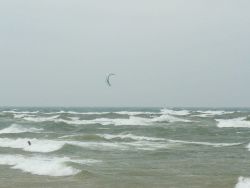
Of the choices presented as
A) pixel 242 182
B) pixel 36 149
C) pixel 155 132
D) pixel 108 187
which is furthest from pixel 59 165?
pixel 155 132

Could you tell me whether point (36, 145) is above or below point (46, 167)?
above

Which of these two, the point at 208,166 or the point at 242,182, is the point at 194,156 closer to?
the point at 208,166

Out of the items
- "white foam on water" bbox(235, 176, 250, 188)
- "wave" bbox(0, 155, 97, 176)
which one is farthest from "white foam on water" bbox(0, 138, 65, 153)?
"white foam on water" bbox(235, 176, 250, 188)

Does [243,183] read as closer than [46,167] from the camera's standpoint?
Yes

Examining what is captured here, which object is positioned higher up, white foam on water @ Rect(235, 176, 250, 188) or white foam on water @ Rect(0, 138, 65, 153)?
white foam on water @ Rect(0, 138, 65, 153)

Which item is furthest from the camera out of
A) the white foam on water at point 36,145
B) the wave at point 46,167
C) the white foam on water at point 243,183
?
the white foam on water at point 36,145

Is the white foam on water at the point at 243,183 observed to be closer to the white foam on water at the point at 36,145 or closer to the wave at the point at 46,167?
the wave at the point at 46,167

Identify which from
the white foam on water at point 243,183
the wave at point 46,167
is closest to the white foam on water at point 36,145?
the wave at point 46,167

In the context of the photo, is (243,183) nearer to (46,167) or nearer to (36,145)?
(46,167)

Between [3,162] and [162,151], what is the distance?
6325mm

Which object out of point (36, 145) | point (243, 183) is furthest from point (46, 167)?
point (36, 145)

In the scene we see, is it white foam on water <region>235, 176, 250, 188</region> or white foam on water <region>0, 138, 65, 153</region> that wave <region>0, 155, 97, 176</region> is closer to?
white foam on water <region>235, 176, 250, 188</region>

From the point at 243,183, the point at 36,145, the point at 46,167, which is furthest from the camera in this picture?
the point at 36,145

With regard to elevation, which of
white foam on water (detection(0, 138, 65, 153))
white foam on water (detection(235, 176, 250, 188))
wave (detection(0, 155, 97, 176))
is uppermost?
white foam on water (detection(0, 138, 65, 153))
